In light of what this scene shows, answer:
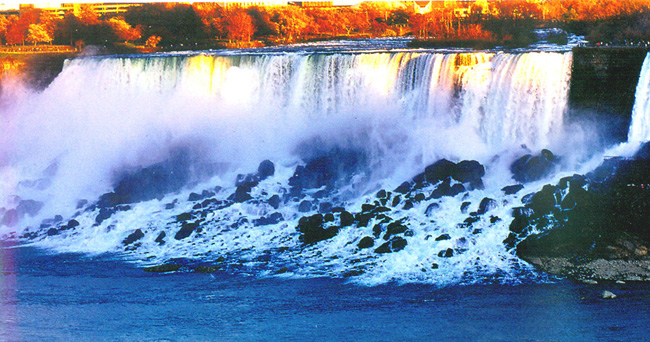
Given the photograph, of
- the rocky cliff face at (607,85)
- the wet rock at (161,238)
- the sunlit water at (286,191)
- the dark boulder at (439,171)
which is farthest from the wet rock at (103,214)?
the rocky cliff face at (607,85)

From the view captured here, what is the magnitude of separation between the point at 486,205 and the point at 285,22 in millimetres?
35411

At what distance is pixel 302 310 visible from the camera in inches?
521

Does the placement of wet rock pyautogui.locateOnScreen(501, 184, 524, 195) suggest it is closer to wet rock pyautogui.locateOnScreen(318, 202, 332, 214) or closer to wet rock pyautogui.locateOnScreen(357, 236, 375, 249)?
wet rock pyautogui.locateOnScreen(357, 236, 375, 249)

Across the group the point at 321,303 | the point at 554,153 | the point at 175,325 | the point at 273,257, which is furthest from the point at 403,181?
the point at 175,325

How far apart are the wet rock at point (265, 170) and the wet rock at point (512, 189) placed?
7028mm

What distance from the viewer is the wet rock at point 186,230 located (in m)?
18.0

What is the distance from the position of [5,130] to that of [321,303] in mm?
19296

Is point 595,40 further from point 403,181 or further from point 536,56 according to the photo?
point 403,181

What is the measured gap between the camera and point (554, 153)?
20.0 meters

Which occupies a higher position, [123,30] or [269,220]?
[123,30]

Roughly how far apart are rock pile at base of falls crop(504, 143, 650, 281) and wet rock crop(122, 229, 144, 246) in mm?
8932

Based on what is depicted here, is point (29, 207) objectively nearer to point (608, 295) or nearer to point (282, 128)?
point (282, 128)

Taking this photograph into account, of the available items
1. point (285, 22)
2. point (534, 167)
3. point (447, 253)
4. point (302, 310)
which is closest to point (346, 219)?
point (447, 253)

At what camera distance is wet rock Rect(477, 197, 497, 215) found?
17494mm
